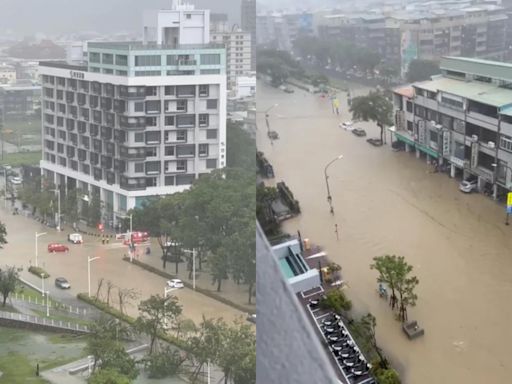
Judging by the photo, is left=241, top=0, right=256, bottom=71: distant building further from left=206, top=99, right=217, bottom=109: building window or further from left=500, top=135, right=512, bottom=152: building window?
left=500, top=135, right=512, bottom=152: building window

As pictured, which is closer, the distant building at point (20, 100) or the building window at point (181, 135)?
the distant building at point (20, 100)

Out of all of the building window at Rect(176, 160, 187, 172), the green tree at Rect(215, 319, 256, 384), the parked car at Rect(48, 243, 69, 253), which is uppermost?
the building window at Rect(176, 160, 187, 172)

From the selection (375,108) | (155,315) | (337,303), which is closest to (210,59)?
(155,315)

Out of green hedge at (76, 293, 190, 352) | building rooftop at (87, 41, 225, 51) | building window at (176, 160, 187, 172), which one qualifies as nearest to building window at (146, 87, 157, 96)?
building rooftop at (87, 41, 225, 51)

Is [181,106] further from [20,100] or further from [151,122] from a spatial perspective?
[20,100]

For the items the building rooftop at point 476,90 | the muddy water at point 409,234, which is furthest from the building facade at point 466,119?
the muddy water at point 409,234

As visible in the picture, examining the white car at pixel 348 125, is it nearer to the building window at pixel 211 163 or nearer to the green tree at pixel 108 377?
the building window at pixel 211 163
